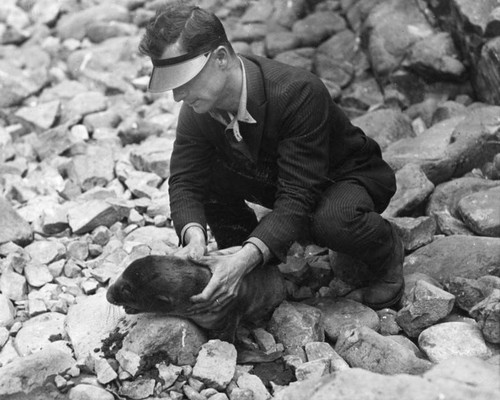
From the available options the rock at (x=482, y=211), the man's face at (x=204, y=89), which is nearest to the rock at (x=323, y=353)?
the man's face at (x=204, y=89)

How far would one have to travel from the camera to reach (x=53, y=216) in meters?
5.54

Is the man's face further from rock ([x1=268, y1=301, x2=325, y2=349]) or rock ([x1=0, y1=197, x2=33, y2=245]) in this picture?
rock ([x1=0, y1=197, x2=33, y2=245])

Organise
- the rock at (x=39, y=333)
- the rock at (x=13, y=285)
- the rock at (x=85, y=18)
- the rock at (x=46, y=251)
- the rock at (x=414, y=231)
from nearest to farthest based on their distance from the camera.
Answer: the rock at (x=39, y=333), the rock at (x=13, y=285), the rock at (x=414, y=231), the rock at (x=46, y=251), the rock at (x=85, y=18)

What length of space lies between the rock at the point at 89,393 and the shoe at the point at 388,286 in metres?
1.59

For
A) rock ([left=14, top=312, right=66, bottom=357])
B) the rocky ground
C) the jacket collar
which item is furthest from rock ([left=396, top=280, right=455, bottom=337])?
rock ([left=14, top=312, right=66, bottom=357])

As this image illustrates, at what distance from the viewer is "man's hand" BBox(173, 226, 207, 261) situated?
13.0ft

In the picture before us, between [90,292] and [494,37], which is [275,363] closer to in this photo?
[90,292]

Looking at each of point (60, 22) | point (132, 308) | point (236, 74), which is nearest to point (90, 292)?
point (132, 308)

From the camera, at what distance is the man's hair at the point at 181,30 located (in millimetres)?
3662

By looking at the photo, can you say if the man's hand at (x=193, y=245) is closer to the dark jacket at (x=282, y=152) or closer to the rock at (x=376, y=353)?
the dark jacket at (x=282, y=152)

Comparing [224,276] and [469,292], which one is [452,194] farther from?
[224,276]

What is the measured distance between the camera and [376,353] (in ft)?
12.5

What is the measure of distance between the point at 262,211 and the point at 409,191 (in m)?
0.99

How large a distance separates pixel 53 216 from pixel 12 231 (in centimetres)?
35
